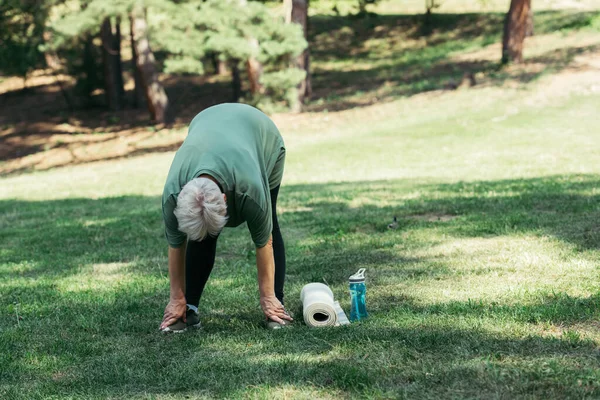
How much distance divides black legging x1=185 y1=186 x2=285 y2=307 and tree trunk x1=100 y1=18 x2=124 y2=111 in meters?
27.9

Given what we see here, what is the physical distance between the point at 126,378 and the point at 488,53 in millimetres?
28713

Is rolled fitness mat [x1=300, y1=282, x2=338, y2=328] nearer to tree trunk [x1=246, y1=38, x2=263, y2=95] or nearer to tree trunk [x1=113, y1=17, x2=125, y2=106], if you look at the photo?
tree trunk [x1=246, y1=38, x2=263, y2=95]

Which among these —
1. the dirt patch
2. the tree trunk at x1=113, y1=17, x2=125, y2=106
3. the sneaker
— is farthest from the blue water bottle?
the tree trunk at x1=113, y1=17, x2=125, y2=106

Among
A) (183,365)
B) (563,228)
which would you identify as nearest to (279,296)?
(183,365)

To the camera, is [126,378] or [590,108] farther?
[590,108]

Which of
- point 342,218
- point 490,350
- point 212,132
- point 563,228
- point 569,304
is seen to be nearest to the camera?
point 490,350

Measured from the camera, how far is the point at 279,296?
5969 millimetres

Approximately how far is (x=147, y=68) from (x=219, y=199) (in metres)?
24.2

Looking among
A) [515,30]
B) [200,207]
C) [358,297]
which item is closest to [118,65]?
[515,30]

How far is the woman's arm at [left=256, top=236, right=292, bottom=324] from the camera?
5410 millimetres

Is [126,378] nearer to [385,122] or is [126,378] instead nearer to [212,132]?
[212,132]

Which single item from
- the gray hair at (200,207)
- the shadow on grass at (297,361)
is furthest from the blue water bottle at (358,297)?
the gray hair at (200,207)

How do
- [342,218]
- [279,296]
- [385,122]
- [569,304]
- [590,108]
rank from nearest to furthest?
[569,304]
[279,296]
[342,218]
[590,108]
[385,122]

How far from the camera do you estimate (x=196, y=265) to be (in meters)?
5.71
